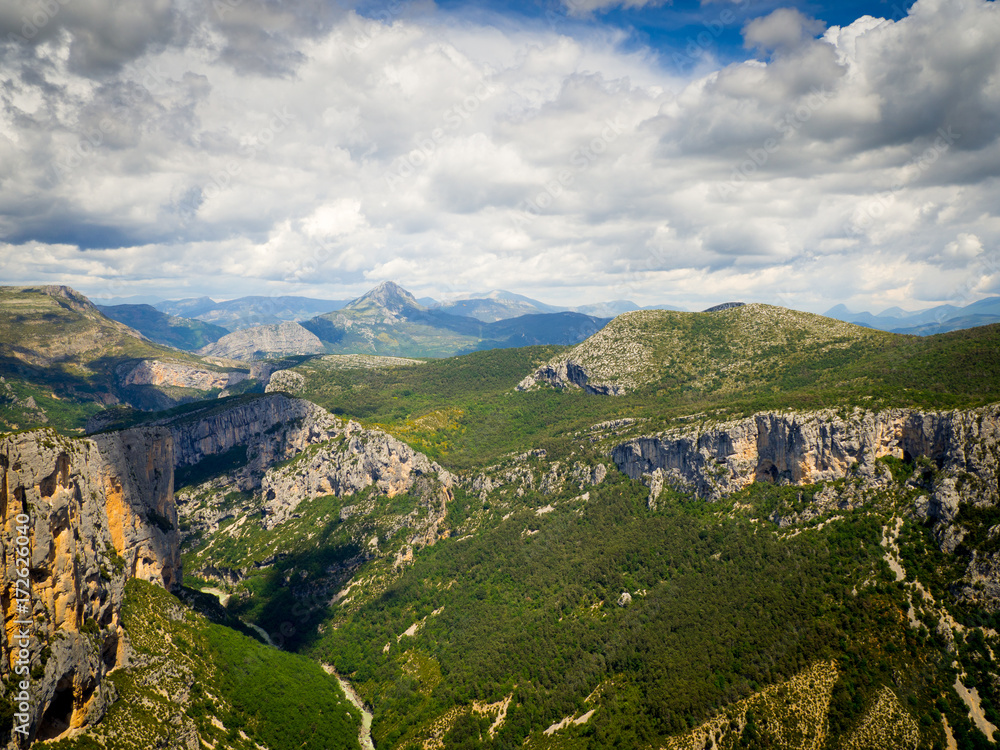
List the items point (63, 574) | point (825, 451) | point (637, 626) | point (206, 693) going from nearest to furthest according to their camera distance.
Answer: point (63, 574) → point (206, 693) → point (637, 626) → point (825, 451)

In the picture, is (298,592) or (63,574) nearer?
(63,574)

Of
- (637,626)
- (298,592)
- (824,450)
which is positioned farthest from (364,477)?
(824,450)

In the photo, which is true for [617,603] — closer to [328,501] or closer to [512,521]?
[512,521]

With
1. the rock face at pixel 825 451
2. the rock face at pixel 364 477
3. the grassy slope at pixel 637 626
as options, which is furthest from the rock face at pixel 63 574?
the rock face at pixel 825 451

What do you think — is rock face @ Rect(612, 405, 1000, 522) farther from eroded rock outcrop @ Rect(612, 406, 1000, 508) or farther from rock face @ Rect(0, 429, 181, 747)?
rock face @ Rect(0, 429, 181, 747)

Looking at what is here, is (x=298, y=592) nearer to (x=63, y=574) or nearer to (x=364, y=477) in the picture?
(x=364, y=477)

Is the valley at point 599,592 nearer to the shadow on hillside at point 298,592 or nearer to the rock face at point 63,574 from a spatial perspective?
the rock face at point 63,574
